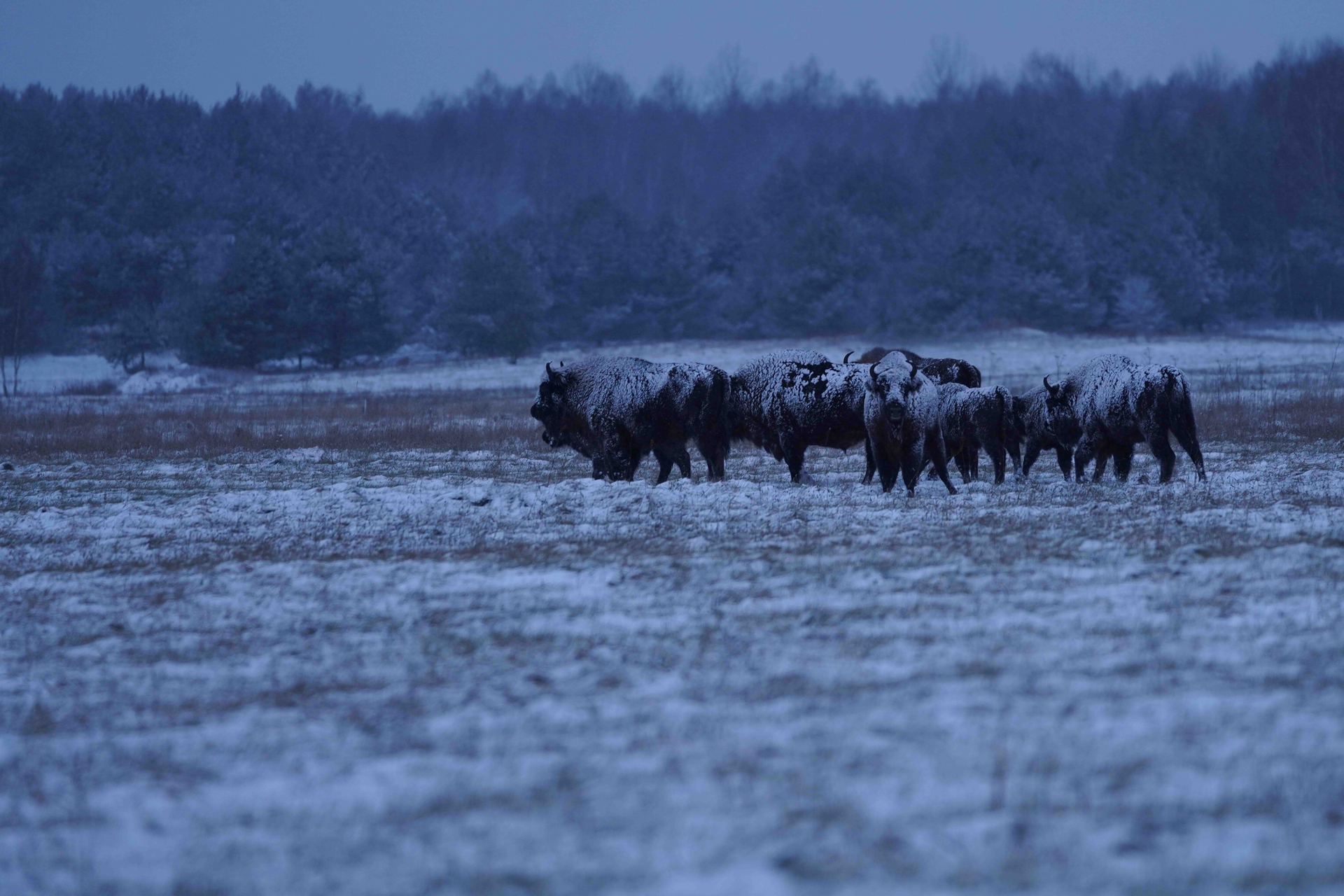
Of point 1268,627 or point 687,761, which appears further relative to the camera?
point 1268,627

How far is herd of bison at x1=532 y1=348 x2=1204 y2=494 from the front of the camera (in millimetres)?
13562

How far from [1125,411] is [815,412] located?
10.8 feet

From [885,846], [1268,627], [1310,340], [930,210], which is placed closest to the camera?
[885,846]

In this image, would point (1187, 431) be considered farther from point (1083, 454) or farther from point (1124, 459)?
point (1083, 454)

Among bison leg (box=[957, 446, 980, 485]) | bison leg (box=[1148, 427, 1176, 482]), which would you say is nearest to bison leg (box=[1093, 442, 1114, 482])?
bison leg (box=[1148, 427, 1176, 482])

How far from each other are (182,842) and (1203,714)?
347 cm

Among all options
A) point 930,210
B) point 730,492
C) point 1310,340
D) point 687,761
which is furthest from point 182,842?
point 930,210

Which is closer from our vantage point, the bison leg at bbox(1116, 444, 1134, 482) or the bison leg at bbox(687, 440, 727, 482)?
the bison leg at bbox(1116, 444, 1134, 482)

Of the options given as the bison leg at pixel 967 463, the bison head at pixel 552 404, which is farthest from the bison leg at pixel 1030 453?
the bison head at pixel 552 404

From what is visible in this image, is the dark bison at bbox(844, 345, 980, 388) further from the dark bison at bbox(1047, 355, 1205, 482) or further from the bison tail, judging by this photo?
the bison tail

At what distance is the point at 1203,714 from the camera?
179 inches

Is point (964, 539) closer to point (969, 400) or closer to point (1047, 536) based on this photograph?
point (1047, 536)

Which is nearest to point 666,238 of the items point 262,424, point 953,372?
point 262,424

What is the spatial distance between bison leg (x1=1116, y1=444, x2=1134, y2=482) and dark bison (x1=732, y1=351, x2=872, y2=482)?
8.93ft
